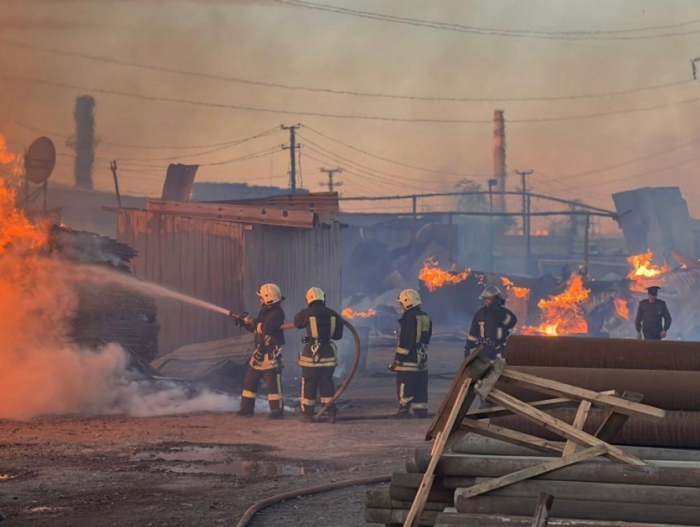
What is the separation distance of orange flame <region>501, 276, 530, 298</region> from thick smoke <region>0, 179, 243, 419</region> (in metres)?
13.6

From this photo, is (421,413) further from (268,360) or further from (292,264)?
(292,264)

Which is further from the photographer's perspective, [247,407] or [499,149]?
[499,149]

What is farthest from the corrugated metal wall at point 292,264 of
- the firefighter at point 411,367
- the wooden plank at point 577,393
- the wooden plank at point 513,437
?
the wooden plank at point 577,393

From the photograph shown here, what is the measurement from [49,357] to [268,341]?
300cm

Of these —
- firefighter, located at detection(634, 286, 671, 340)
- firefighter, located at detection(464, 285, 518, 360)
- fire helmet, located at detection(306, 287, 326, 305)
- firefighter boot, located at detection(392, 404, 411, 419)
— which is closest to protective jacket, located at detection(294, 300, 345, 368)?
fire helmet, located at detection(306, 287, 326, 305)

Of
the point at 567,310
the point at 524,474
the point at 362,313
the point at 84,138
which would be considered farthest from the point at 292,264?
the point at 84,138

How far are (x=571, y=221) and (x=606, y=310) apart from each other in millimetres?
28473

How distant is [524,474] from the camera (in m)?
4.22

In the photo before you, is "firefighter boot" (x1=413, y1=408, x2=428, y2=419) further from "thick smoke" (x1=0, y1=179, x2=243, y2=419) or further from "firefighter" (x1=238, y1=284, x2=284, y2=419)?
"thick smoke" (x1=0, y1=179, x2=243, y2=419)

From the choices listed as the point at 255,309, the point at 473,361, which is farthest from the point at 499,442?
the point at 255,309

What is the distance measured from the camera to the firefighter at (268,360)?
1195cm

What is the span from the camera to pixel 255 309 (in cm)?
1569

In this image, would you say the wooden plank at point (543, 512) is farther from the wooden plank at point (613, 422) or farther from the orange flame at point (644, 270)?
the orange flame at point (644, 270)

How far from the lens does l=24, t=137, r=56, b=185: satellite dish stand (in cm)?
1938
